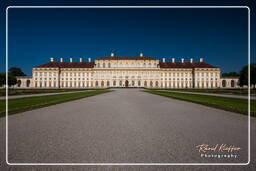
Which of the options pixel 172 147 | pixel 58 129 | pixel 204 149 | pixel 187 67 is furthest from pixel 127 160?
pixel 187 67

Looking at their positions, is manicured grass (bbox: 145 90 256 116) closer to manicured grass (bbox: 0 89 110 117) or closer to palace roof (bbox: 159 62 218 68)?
manicured grass (bbox: 0 89 110 117)

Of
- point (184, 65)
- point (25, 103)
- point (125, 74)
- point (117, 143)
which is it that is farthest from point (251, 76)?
point (25, 103)

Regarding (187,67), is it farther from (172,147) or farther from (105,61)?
(172,147)

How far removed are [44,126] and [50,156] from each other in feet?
7.55

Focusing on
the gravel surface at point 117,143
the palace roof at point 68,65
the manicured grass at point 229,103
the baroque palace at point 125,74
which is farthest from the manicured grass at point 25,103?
the palace roof at point 68,65

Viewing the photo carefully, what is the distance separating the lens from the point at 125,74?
217 ft

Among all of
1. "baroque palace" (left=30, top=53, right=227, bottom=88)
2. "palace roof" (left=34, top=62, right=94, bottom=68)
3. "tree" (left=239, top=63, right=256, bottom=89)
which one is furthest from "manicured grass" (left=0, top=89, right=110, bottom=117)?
"palace roof" (left=34, top=62, right=94, bottom=68)

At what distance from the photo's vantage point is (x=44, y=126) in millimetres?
4688

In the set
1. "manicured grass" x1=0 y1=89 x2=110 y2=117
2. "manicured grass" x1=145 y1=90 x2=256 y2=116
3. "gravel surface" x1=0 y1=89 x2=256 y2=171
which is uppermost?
"manicured grass" x1=145 y1=90 x2=256 y2=116

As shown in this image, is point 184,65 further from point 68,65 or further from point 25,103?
point 25,103

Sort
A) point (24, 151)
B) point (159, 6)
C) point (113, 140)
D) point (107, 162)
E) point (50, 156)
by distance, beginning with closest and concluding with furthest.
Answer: point (107, 162) → point (50, 156) → point (24, 151) → point (113, 140) → point (159, 6)

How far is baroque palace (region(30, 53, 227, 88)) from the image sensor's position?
6594cm

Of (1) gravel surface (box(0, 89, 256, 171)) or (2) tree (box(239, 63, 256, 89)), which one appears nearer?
(1) gravel surface (box(0, 89, 256, 171))

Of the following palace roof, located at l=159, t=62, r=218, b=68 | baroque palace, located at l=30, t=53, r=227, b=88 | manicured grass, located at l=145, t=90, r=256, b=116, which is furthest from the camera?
palace roof, located at l=159, t=62, r=218, b=68
